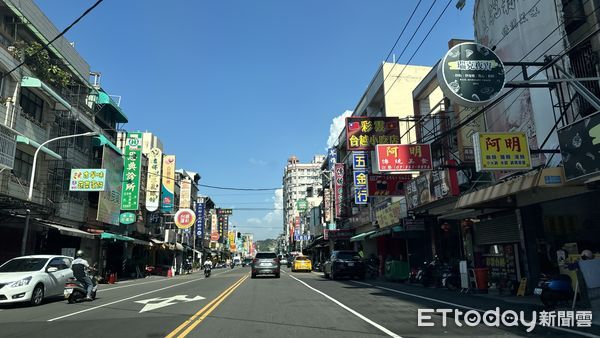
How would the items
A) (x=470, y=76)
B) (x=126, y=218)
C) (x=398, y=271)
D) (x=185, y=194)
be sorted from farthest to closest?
(x=185, y=194)
(x=126, y=218)
(x=398, y=271)
(x=470, y=76)

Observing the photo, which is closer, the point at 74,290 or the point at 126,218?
the point at 74,290

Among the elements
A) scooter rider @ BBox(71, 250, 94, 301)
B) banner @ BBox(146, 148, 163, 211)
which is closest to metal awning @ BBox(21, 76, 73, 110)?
scooter rider @ BBox(71, 250, 94, 301)

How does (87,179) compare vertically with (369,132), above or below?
below

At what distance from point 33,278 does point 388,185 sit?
20440 millimetres

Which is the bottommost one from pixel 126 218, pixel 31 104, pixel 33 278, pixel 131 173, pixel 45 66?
pixel 33 278

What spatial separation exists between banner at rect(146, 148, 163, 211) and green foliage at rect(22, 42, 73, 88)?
15458mm

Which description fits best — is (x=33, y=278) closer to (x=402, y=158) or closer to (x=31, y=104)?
(x=31, y=104)

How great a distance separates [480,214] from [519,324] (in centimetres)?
1160

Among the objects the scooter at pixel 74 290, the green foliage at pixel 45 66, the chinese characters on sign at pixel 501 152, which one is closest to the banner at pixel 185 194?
the green foliage at pixel 45 66

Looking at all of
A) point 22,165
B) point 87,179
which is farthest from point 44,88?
point 87,179

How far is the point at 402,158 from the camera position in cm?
2114

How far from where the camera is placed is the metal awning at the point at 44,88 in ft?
77.1

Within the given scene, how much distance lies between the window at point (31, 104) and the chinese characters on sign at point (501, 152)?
22892mm

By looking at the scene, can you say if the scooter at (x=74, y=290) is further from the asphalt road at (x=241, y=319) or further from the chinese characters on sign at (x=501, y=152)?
the chinese characters on sign at (x=501, y=152)
